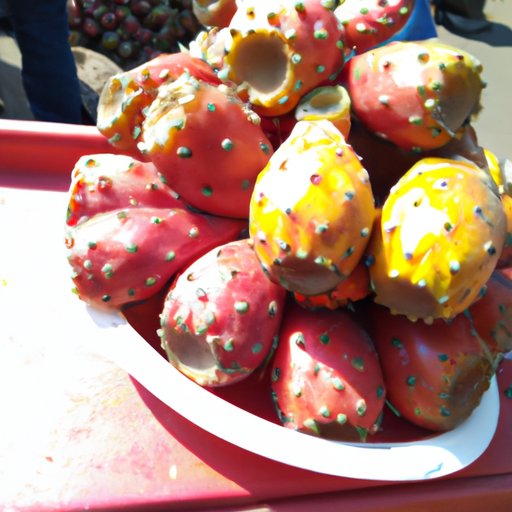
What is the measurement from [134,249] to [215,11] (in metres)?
0.43

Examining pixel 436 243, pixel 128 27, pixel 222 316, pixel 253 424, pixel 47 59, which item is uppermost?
pixel 436 243

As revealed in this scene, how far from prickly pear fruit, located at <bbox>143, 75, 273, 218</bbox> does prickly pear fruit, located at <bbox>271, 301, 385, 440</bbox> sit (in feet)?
0.64

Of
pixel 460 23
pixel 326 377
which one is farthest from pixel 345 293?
pixel 460 23

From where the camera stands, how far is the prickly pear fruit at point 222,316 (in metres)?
0.75

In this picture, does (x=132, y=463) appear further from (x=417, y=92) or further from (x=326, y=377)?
(x=417, y=92)

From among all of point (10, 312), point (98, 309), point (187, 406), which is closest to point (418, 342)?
point (187, 406)

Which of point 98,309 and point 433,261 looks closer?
point 433,261

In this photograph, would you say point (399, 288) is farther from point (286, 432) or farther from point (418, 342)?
point (286, 432)

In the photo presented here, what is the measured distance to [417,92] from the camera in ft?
2.55

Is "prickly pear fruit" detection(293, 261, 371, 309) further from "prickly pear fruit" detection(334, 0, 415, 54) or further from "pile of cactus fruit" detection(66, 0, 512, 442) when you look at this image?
"prickly pear fruit" detection(334, 0, 415, 54)

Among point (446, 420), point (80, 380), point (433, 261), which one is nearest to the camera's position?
point (433, 261)

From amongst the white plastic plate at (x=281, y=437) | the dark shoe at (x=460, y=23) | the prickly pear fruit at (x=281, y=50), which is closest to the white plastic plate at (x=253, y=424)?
the white plastic plate at (x=281, y=437)

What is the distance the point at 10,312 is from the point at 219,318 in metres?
0.50

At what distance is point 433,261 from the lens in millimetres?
704
